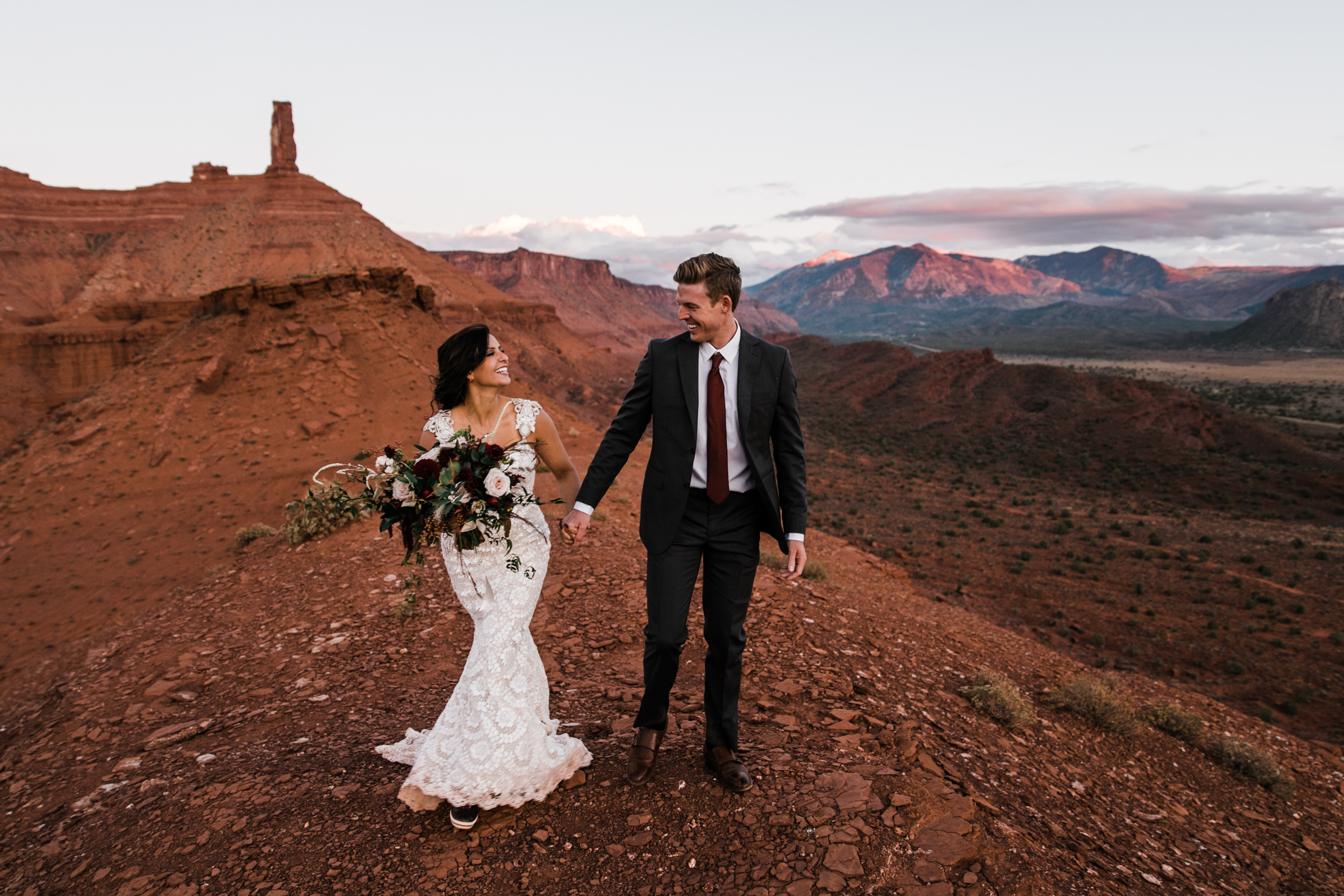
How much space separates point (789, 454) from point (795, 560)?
19.6 inches

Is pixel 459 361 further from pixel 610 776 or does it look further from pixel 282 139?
pixel 282 139

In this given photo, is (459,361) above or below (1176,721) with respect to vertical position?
above

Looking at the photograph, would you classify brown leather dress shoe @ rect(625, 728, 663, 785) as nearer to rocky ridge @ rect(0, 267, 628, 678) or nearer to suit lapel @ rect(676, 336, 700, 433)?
suit lapel @ rect(676, 336, 700, 433)

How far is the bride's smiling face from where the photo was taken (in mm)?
→ 3039

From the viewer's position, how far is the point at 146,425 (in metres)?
15.8

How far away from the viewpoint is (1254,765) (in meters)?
4.95

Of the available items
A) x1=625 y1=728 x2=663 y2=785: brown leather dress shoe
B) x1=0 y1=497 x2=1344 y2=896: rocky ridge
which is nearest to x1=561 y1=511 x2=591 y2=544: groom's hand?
x1=625 y1=728 x2=663 y2=785: brown leather dress shoe

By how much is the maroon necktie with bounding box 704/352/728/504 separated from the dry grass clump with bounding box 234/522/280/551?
30.9ft

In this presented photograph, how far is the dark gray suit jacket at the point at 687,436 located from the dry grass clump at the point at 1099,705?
162 inches

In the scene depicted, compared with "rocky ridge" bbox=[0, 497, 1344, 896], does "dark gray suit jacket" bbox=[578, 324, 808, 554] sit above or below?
above

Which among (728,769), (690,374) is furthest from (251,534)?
(690,374)

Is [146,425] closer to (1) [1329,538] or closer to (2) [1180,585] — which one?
(2) [1180,585]

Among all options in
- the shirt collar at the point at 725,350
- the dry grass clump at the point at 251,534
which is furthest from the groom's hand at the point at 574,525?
the dry grass clump at the point at 251,534

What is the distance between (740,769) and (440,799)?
1402mm
